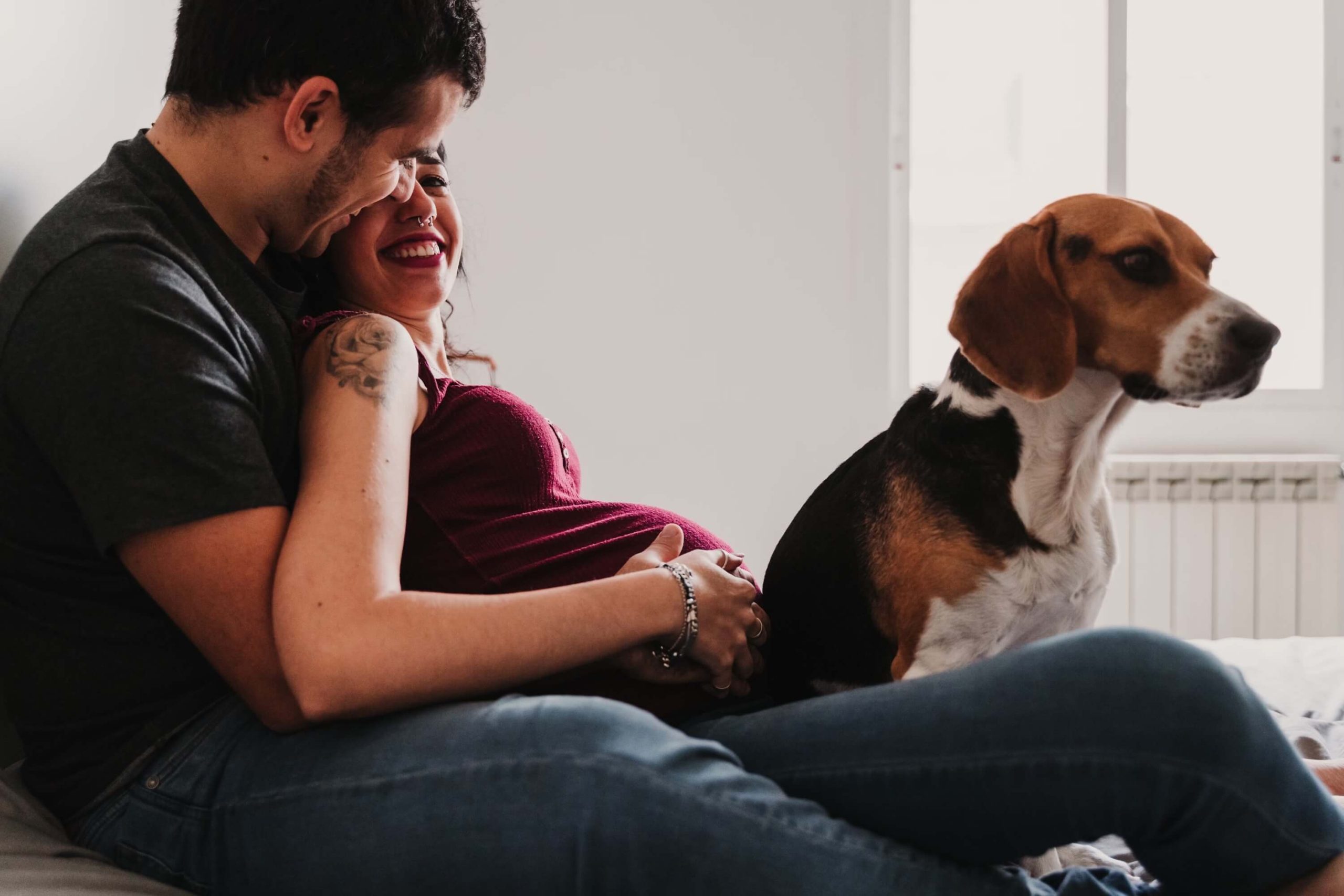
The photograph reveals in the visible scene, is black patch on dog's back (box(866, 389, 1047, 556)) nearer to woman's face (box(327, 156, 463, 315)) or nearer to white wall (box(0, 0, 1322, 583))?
woman's face (box(327, 156, 463, 315))

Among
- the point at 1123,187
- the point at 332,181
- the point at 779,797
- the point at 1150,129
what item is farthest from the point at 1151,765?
the point at 1150,129

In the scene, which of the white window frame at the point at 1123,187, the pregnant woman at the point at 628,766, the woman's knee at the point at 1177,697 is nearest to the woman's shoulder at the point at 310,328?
the pregnant woman at the point at 628,766

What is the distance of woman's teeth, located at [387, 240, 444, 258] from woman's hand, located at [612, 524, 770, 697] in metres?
0.64

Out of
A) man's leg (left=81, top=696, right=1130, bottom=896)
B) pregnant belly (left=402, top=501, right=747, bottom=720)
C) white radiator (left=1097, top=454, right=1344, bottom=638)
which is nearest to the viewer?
man's leg (left=81, top=696, right=1130, bottom=896)

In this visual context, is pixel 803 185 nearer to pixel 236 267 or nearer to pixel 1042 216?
pixel 1042 216

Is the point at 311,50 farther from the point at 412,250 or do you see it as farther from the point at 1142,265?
the point at 1142,265

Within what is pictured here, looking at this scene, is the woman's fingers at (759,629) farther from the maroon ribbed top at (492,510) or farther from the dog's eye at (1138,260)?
the dog's eye at (1138,260)

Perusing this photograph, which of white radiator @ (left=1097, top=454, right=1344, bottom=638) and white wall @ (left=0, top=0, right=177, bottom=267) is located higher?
white wall @ (left=0, top=0, right=177, bottom=267)

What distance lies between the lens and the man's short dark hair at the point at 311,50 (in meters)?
1.15

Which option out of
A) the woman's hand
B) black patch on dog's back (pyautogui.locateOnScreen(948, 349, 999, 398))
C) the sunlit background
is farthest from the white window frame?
the woman's hand

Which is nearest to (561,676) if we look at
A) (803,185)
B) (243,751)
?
(243,751)

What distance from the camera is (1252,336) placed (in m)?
1.44

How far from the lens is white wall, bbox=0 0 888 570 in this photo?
12.0ft

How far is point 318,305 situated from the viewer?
1.60 meters
